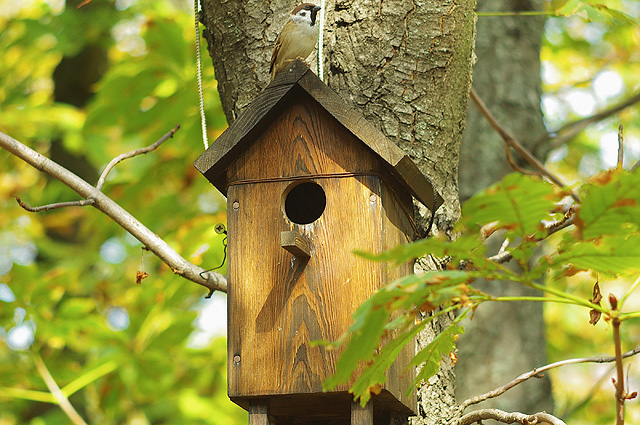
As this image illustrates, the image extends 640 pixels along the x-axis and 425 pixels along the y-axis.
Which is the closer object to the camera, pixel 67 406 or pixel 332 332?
pixel 332 332

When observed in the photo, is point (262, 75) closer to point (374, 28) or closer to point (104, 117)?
point (374, 28)

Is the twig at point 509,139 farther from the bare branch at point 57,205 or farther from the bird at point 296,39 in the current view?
the bare branch at point 57,205

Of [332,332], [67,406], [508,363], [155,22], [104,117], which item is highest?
[155,22]

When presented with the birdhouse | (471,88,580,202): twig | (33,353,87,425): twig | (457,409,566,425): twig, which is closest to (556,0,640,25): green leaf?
(471,88,580,202): twig

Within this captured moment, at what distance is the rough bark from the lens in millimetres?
3906

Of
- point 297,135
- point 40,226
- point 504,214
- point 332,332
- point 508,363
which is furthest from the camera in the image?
point 40,226

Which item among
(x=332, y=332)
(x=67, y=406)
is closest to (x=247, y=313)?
(x=332, y=332)

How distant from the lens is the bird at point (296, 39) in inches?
87.7

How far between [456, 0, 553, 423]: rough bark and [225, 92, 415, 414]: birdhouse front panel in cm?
193

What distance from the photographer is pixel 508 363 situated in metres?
3.93

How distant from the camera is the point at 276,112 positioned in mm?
2111

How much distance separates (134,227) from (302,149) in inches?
23.9

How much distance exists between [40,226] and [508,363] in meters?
5.55

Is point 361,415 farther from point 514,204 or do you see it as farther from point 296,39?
point 296,39
